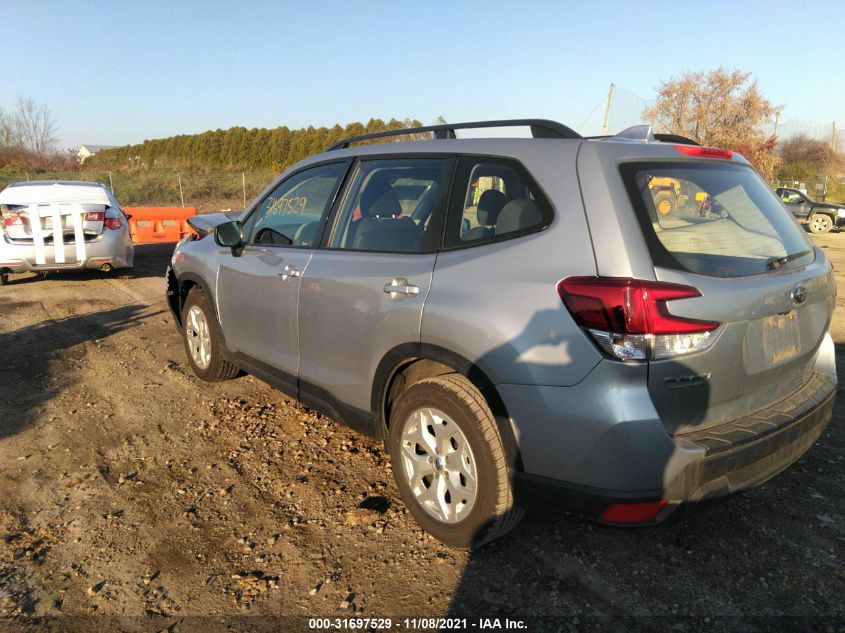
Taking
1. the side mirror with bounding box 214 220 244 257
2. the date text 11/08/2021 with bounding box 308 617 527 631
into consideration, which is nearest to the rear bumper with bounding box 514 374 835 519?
the date text 11/08/2021 with bounding box 308 617 527 631

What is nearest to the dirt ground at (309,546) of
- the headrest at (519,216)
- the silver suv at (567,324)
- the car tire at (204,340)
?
the silver suv at (567,324)

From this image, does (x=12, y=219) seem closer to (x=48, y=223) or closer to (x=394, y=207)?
(x=48, y=223)

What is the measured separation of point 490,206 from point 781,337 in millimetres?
1343

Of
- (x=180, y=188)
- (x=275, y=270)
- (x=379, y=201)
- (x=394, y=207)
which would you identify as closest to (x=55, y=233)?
(x=275, y=270)

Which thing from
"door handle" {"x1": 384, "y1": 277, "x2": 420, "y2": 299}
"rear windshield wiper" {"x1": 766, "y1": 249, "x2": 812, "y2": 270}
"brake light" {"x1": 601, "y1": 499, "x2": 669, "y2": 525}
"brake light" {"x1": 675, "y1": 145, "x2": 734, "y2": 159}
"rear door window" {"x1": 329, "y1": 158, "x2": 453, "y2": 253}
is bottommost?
"brake light" {"x1": 601, "y1": 499, "x2": 669, "y2": 525}

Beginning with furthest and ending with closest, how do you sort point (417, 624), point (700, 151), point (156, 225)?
point (156, 225) < point (700, 151) < point (417, 624)

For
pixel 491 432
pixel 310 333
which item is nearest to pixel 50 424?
pixel 310 333

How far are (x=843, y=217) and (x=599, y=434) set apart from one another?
2143 centimetres

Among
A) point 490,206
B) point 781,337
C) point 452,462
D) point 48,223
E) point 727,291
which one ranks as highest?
point 490,206

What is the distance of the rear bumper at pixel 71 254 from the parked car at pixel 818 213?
1887 cm

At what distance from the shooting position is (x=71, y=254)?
838 cm

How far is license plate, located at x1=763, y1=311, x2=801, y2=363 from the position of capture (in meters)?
2.49

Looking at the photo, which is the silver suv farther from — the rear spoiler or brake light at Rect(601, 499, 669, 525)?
the rear spoiler

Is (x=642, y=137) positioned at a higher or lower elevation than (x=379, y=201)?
higher
